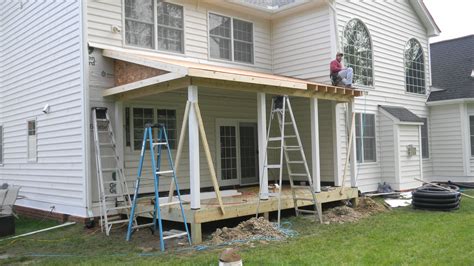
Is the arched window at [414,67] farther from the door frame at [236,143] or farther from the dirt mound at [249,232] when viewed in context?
the dirt mound at [249,232]

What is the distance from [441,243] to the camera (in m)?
6.96

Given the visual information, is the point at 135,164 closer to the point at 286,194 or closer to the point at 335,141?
the point at 286,194

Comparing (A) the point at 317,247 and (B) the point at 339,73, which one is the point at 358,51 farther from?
(A) the point at 317,247

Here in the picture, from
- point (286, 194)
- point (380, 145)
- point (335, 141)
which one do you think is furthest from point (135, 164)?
point (380, 145)

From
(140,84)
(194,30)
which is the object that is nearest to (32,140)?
(140,84)

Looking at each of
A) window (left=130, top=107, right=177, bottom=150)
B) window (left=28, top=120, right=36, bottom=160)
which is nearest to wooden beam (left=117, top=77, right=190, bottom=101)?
window (left=130, top=107, right=177, bottom=150)

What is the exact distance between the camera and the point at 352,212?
984cm

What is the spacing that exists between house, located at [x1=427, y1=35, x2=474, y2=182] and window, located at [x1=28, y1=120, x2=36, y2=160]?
13040 millimetres

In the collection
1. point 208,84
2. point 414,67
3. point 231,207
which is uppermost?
point 414,67

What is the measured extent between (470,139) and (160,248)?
1265 centimetres

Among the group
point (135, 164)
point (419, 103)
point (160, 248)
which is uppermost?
point (419, 103)

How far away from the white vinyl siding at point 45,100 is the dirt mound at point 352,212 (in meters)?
5.13

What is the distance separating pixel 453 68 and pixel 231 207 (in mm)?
12967

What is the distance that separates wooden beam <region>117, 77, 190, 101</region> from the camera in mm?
7719
